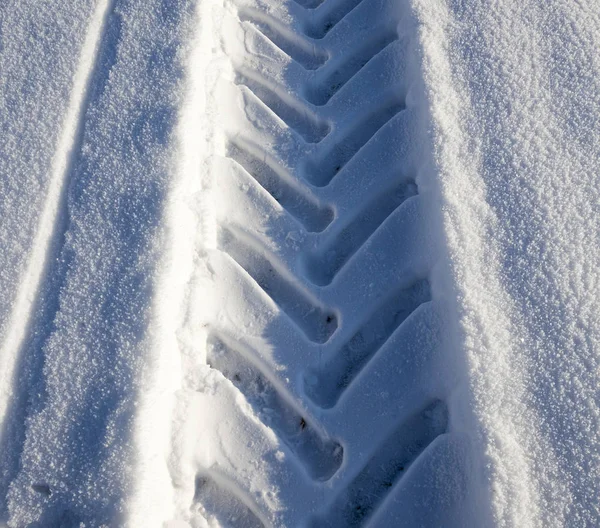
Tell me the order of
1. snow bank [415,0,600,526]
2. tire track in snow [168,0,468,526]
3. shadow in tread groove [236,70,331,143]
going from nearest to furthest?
snow bank [415,0,600,526] → tire track in snow [168,0,468,526] → shadow in tread groove [236,70,331,143]

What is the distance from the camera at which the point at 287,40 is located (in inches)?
65.9

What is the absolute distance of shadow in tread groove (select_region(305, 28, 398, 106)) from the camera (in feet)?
5.21

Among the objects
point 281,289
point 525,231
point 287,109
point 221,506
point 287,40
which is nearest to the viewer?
point 221,506

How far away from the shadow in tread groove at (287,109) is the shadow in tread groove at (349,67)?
0.18 ft

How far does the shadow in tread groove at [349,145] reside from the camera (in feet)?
4.82

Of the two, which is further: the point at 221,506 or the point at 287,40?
the point at 287,40

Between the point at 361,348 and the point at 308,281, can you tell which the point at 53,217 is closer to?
the point at 308,281

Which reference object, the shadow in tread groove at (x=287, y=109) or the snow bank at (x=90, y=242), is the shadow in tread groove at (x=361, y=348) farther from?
the shadow in tread groove at (x=287, y=109)

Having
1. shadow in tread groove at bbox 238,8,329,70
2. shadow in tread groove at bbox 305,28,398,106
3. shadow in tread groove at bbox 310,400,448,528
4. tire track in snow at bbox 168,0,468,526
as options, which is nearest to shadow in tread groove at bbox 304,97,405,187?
tire track in snow at bbox 168,0,468,526

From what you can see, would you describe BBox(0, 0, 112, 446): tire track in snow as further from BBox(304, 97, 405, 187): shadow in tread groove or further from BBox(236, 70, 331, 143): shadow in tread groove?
BBox(304, 97, 405, 187): shadow in tread groove

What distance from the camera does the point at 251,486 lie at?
42.6 inches

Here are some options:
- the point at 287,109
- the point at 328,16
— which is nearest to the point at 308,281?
the point at 287,109

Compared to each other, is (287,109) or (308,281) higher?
(287,109)

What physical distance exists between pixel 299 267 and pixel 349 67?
2.24ft
